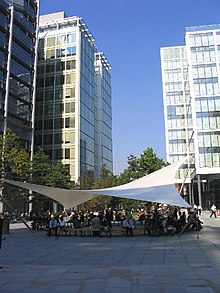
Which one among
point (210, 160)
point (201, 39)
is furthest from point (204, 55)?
point (210, 160)

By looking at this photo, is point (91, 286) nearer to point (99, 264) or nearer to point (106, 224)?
point (99, 264)

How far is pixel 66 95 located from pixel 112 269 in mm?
50889

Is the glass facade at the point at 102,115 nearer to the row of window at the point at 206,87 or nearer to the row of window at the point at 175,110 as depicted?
the row of window at the point at 175,110

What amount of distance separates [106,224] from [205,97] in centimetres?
3307

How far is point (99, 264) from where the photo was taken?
8484 millimetres

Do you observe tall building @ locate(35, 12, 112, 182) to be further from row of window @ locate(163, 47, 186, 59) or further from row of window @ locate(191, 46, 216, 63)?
row of window @ locate(191, 46, 216, 63)

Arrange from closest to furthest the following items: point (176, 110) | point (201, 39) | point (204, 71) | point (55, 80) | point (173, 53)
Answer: point (204, 71)
point (201, 39)
point (55, 80)
point (176, 110)
point (173, 53)

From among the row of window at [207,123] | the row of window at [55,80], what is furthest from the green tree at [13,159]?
the row of window at [55,80]

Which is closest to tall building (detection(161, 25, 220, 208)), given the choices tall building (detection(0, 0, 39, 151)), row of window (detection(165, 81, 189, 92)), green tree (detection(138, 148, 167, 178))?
green tree (detection(138, 148, 167, 178))

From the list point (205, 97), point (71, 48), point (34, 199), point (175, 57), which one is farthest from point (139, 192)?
point (175, 57)

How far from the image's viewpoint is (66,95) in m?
56.5

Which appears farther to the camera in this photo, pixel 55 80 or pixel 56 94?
pixel 55 80

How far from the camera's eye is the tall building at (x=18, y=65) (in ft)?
138

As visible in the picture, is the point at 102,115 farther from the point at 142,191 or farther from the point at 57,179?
the point at 142,191
